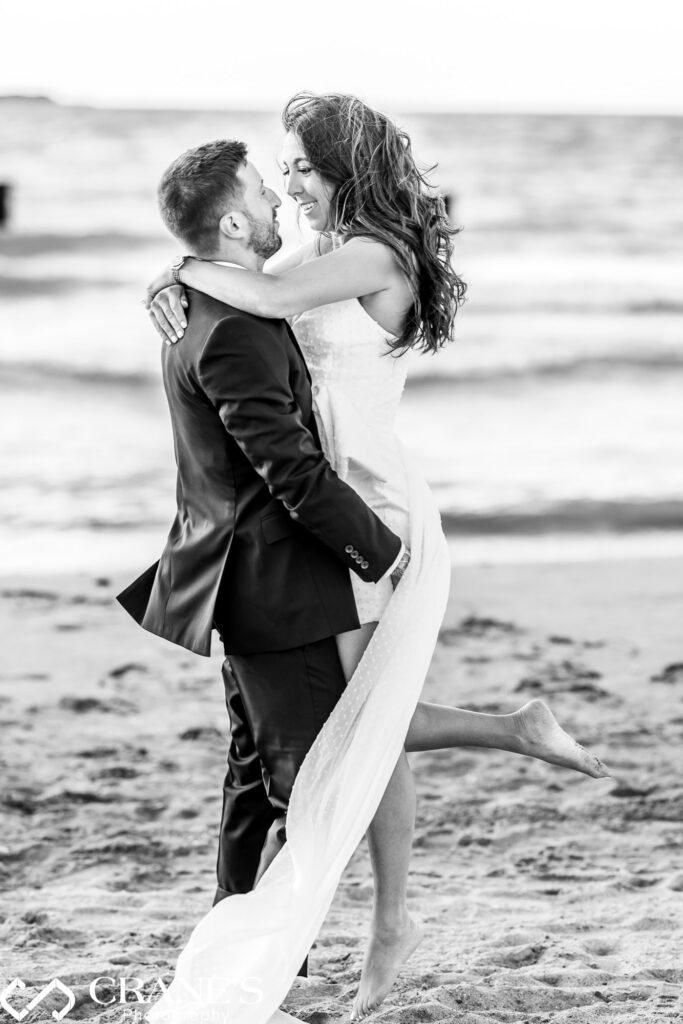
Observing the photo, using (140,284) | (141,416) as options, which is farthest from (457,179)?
(141,416)

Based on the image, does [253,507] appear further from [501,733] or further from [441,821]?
[441,821]

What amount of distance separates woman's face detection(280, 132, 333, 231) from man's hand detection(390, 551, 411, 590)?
753 millimetres

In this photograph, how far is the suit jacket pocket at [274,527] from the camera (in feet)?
8.53

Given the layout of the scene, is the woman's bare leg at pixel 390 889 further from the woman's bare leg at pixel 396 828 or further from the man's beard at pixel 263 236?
the man's beard at pixel 263 236


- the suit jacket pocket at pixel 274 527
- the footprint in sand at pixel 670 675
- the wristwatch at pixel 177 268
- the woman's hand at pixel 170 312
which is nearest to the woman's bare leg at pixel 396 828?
the suit jacket pocket at pixel 274 527

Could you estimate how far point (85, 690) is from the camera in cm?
542

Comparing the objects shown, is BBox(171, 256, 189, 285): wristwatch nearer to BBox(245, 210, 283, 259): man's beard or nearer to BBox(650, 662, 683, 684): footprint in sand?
BBox(245, 210, 283, 259): man's beard

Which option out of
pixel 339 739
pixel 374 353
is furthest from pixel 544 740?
pixel 374 353

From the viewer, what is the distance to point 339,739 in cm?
268

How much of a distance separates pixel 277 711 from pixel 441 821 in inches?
69.4

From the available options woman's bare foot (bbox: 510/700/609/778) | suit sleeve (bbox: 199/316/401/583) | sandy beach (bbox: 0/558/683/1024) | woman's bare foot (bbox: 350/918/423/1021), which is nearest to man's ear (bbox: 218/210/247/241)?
suit sleeve (bbox: 199/316/401/583)

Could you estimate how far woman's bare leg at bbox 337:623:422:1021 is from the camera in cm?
283

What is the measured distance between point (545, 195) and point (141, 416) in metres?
15.7

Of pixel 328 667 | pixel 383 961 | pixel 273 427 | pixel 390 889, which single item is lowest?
pixel 383 961
